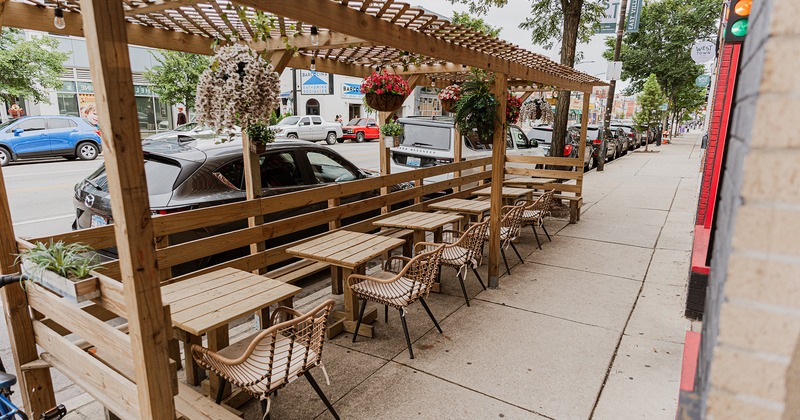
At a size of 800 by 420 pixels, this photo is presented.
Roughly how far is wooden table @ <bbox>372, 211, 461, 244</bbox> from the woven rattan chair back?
2.54 m

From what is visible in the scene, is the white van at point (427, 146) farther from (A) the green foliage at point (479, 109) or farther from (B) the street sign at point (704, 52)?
(B) the street sign at point (704, 52)

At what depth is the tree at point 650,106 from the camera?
79.5 ft

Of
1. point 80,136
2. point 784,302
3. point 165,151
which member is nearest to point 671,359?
point 784,302

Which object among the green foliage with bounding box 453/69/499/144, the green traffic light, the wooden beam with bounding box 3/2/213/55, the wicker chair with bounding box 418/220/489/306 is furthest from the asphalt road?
the green traffic light

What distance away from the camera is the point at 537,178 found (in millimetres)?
9523

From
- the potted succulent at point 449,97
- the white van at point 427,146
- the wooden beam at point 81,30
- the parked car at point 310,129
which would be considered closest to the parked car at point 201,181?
the wooden beam at point 81,30

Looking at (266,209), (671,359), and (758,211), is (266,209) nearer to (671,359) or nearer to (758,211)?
(671,359)

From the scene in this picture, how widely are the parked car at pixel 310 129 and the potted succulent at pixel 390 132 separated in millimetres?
15042

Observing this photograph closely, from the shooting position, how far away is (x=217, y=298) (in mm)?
3145

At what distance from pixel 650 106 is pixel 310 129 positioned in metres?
17.5

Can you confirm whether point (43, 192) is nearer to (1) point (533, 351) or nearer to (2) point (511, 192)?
(2) point (511, 192)

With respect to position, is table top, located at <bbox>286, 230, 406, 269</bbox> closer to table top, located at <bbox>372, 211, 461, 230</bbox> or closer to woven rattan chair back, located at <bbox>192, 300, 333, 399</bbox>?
table top, located at <bbox>372, 211, 461, 230</bbox>

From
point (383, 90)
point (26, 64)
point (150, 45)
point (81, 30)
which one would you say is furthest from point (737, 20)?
point (26, 64)

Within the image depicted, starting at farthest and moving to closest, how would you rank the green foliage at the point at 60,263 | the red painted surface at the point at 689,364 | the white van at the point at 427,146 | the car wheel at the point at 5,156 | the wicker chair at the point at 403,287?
the car wheel at the point at 5,156 < the white van at the point at 427,146 < the wicker chair at the point at 403,287 < the green foliage at the point at 60,263 < the red painted surface at the point at 689,364
